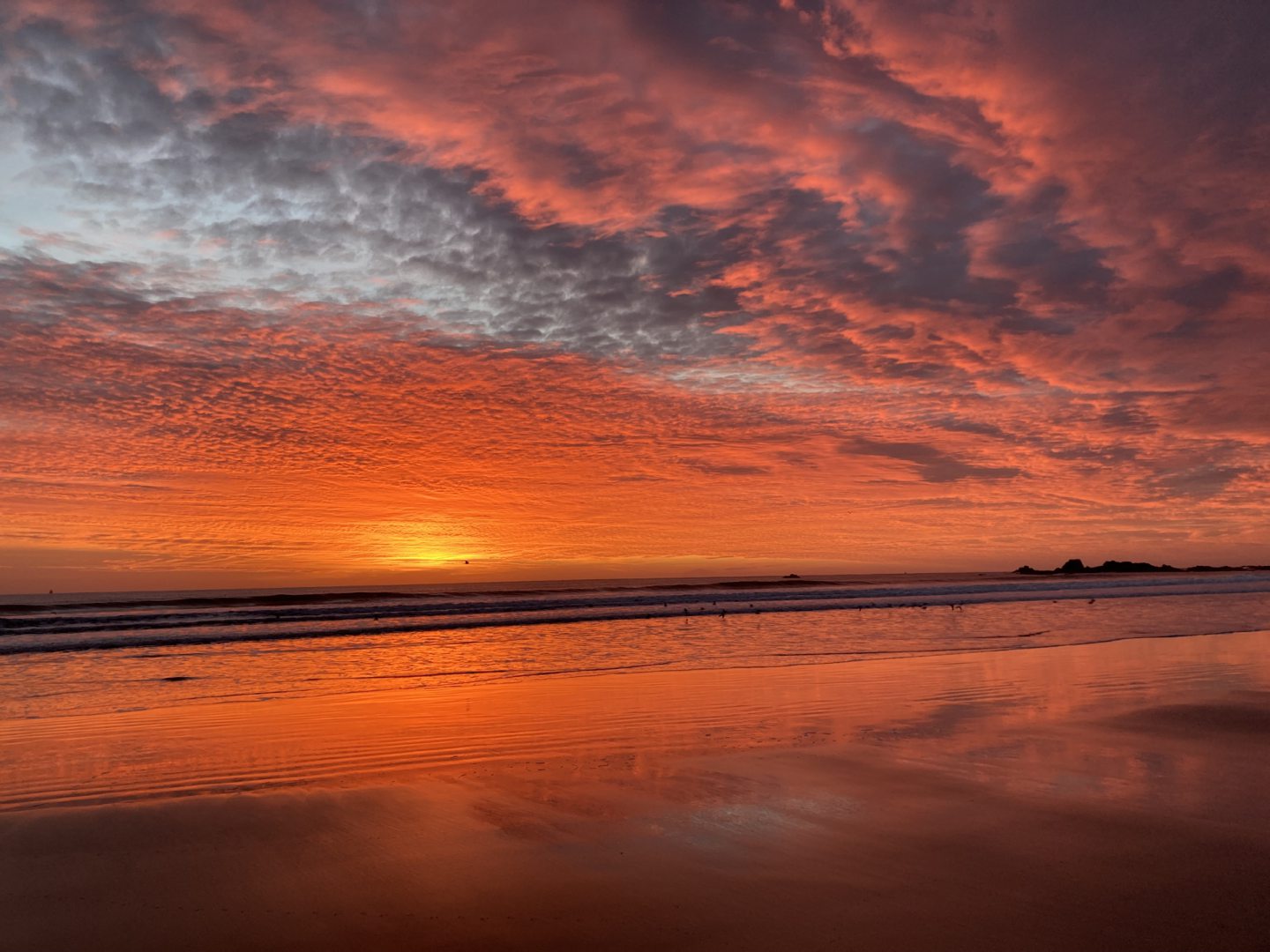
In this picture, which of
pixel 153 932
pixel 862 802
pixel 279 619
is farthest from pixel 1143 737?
pixel 279 619

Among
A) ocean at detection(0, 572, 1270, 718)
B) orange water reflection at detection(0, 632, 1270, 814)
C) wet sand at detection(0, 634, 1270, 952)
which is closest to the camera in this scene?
wet sand at detection(0, 634, 1270, 952)

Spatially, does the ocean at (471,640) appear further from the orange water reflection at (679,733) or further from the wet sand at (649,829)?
the wet sand at (649,829)

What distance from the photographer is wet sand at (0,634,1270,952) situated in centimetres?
538

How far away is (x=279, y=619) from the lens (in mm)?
→ 41156

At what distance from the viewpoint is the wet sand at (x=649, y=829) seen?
17.6 ft

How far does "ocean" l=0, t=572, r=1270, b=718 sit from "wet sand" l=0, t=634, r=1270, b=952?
17.3 ft

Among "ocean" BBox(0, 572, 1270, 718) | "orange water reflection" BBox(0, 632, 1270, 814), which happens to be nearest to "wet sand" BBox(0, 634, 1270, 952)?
"orange water reflection" BBox(0, 632, 1270, 814)

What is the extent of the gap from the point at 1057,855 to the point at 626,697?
930 centimetres

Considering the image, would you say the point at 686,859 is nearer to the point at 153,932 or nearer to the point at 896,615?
the point at 153,932

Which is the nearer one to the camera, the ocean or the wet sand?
the wet sand

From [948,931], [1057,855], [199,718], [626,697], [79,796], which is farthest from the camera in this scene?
[626,697]

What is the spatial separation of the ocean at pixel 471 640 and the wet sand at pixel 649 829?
5.28m

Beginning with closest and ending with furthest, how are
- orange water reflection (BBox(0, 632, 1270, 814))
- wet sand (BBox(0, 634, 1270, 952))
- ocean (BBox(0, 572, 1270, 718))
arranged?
wet sand (BBox(0, 634, 1270, 952))
orange water reflection (BBox(0, 632, 1270, 814))
ocean (BBox(0, 572, 1270, 718))

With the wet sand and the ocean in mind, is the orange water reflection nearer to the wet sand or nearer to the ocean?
the wet sand
